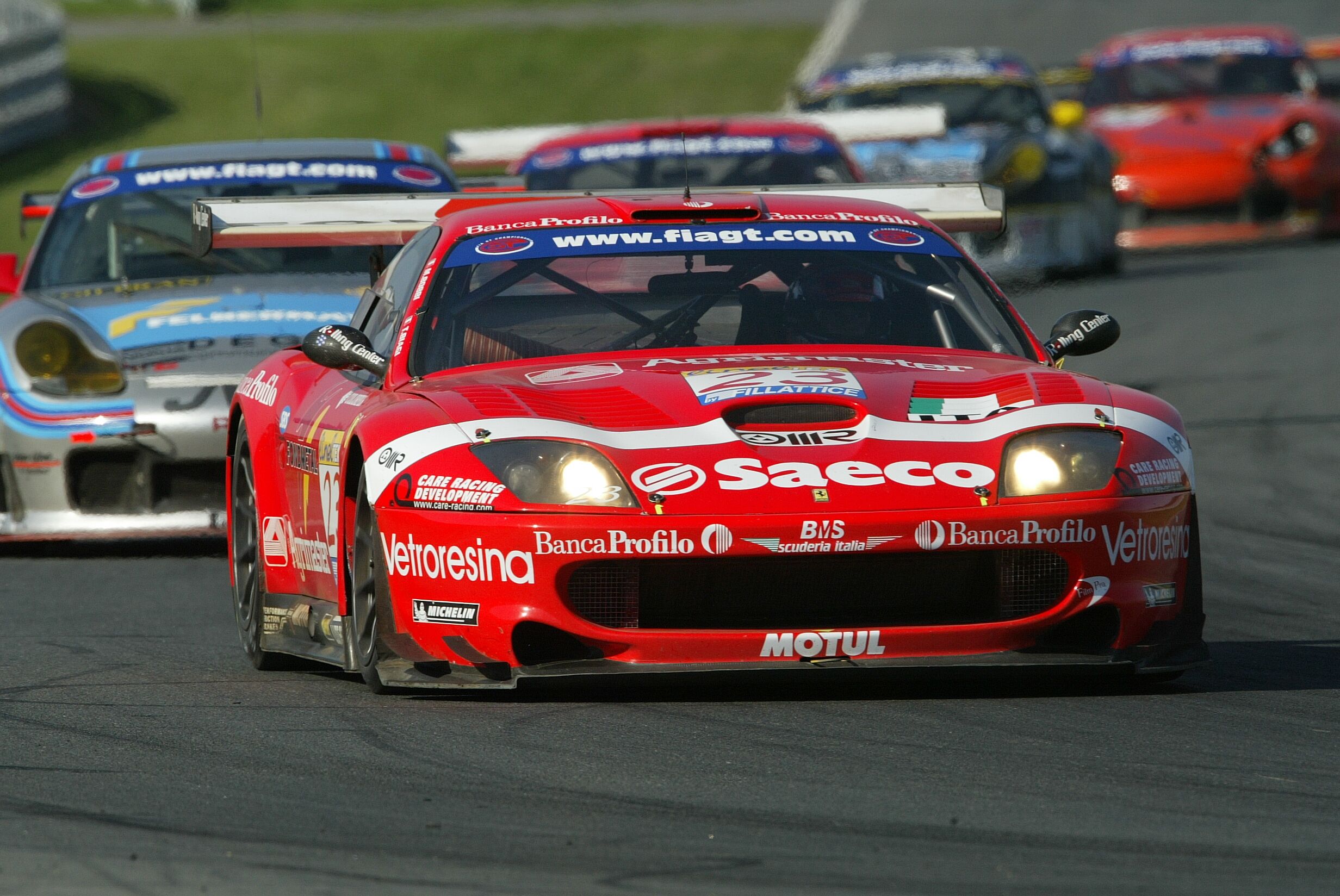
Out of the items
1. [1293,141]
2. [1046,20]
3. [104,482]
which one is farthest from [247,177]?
[1046,20]

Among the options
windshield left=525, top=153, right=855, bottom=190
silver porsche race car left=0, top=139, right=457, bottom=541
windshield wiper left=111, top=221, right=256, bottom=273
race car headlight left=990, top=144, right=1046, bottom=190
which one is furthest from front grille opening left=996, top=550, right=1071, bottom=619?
race car headlight left=990, top=144, right=1046, bottom=190

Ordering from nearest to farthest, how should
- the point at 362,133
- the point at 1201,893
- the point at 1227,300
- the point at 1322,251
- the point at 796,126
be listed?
the point at 1201,893 → the point at 796,126 → the point at 1227,300 → the point at 1322,251 → the point at 362,133

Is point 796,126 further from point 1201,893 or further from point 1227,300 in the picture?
point 1201,893

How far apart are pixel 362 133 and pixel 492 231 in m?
26.3

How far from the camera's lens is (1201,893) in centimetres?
368

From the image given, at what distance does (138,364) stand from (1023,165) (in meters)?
8.32

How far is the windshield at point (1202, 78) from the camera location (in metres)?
19.2

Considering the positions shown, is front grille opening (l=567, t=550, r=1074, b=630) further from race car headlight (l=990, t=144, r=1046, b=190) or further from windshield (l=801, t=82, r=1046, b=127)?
windshield (l=801, t=82, r=1046, b=127)

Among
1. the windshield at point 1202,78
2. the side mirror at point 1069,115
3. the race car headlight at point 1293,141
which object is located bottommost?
the race car headlight at point 1293,141

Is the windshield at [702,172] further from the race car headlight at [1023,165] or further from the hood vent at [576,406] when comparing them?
the hood vent at [576,406]

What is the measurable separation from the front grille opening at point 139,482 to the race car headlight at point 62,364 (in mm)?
240

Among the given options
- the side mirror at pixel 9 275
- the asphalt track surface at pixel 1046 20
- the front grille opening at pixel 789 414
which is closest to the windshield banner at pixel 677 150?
the side mirror at pixel 9 275

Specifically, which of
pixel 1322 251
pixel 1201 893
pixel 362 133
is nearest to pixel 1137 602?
pixel 1201 893

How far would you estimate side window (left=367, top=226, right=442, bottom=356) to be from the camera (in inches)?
246
